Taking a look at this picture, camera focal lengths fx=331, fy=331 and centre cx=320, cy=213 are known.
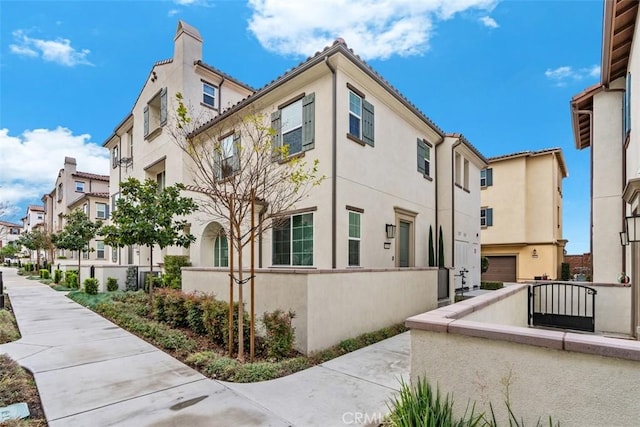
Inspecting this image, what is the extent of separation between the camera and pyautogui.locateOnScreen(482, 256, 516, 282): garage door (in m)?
22.5

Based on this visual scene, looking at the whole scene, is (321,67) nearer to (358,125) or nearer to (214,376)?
(358,125)

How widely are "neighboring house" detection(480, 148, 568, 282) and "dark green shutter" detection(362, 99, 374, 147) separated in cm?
1632

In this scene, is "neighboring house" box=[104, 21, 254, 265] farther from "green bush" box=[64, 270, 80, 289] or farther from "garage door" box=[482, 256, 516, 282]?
"garage door" box=[482, 256, 516, 282]

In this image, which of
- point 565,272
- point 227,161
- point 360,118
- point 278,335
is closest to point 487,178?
point 565,272

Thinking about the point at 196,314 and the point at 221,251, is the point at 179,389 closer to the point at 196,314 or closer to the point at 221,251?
the point at 196,314

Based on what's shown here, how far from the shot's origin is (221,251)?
499 inches

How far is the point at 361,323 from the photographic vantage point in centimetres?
730

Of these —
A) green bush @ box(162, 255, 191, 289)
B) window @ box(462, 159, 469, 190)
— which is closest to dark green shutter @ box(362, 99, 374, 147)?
window @ box(462, 159, 469, 190)

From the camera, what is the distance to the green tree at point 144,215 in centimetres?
974

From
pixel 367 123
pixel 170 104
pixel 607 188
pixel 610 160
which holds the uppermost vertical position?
pixel 170 104

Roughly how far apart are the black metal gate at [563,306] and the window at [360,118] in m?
6.12

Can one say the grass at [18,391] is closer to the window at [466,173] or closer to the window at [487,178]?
the window at [466,173]

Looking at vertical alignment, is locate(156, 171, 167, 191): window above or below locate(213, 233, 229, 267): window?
above

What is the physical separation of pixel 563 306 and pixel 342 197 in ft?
22.1
